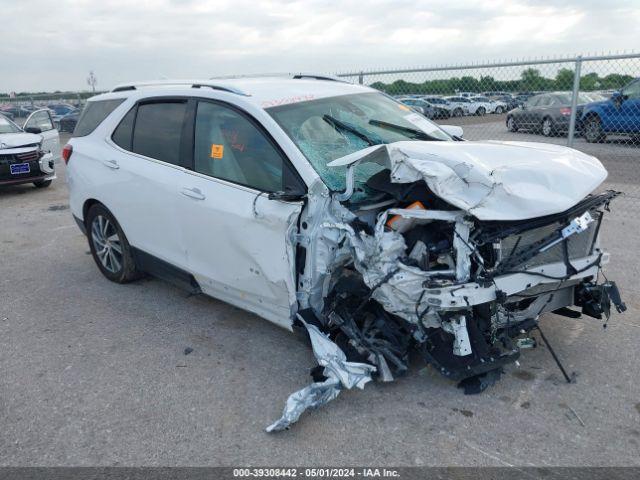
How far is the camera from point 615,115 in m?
10.0

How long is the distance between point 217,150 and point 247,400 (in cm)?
176

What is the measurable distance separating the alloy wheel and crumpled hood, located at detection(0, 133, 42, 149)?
19.3 ft

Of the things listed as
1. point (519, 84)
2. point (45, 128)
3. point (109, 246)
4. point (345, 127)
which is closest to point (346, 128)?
point (345, 127)

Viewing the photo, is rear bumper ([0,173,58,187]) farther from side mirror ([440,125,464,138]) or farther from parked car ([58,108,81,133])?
parked car ([58,108,81,133])

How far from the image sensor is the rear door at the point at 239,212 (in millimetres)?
3402

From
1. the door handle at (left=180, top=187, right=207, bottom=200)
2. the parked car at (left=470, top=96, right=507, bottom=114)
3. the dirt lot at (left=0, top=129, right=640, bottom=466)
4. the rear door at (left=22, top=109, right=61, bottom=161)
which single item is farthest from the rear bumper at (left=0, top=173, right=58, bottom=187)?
the parked car at (left=470, top=96, right=507, bottom=114)

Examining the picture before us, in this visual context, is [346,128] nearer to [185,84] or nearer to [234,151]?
[234,151]

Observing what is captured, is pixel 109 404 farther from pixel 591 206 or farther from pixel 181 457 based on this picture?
pixel 591 206

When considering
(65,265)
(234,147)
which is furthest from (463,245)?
(65,265)

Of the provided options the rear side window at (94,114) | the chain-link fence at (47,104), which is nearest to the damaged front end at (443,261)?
the rear side window at (94,114)

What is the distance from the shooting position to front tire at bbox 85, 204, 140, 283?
4.90 meters

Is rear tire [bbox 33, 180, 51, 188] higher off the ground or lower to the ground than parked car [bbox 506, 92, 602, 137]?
lower

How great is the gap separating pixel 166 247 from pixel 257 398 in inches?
63.5

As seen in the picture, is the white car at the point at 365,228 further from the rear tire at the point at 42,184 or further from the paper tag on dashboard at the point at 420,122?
the rear tire at the point at 42,184
